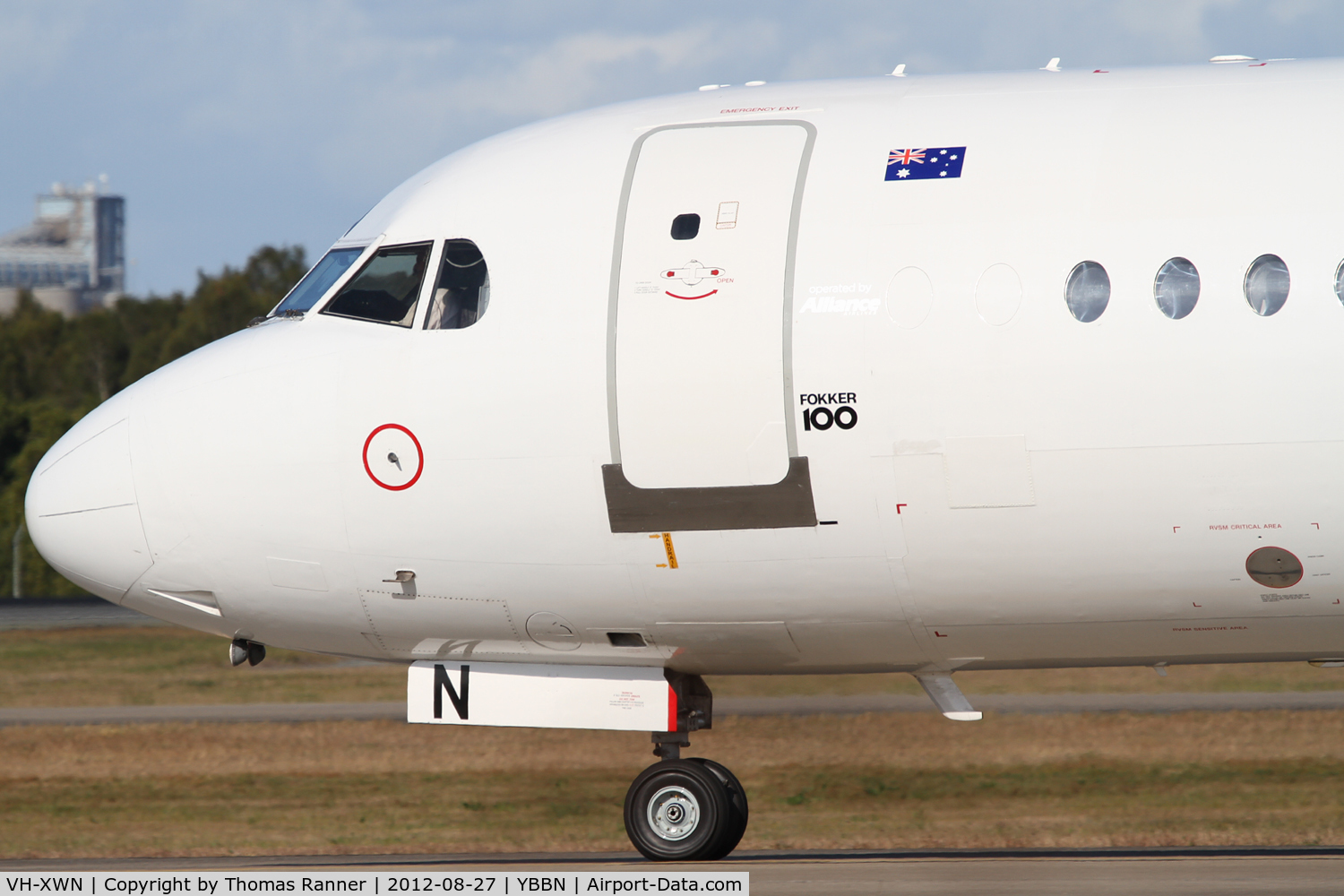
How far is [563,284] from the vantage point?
32.4 ft

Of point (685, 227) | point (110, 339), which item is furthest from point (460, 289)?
point (110, 339)

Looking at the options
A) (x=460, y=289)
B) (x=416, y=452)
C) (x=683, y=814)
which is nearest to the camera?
(x=416, y=452)

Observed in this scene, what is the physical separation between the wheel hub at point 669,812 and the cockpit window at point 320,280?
4.43 metres

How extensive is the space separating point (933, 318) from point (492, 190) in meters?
3.35

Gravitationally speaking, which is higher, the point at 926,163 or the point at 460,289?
the point at 926,163

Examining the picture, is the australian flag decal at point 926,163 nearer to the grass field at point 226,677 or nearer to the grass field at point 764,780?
the grass field at point 764,780

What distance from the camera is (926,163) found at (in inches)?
376

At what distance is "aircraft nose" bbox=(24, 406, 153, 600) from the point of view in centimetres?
1045

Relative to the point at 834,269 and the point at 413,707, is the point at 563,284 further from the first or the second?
the point at 413,707

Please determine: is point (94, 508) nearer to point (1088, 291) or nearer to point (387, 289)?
point (387, 289)

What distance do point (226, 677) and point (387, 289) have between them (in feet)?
67.1

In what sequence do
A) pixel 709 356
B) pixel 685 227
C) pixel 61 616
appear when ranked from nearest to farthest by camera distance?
pixel 709 356 < pixel 685 227 < pixel 61 616

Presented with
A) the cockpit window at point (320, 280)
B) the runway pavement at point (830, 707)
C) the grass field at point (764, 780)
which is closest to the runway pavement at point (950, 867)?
the grass field at point (764, 780)

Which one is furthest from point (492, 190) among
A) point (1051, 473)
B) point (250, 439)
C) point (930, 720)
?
Answer: point (930, 720)
